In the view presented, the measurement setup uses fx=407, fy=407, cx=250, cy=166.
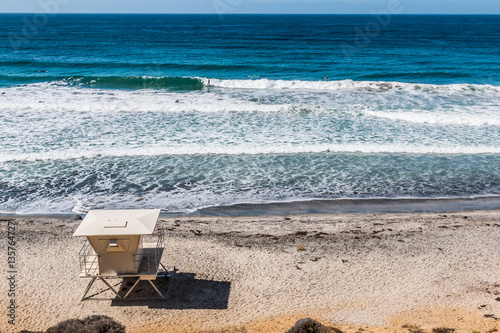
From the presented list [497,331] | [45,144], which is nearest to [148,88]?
[45,144]

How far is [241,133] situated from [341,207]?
845cm

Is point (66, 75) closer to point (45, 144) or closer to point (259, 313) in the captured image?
point (45, 144)

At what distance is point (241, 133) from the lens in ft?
68.3

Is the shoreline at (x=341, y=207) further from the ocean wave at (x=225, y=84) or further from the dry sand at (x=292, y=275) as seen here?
the ocean wave at (x=225, y=84)

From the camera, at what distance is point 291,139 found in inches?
784

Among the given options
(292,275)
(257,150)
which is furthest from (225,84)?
(292,275)

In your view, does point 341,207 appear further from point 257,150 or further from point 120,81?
point 120,81

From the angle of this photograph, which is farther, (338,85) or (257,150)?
(338,85)

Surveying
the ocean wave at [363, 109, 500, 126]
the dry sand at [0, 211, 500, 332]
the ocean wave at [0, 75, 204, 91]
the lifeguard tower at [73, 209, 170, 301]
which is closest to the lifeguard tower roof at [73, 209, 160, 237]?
the lifeguard tower at [73, 209, 170, 301]

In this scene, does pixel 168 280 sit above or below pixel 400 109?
below

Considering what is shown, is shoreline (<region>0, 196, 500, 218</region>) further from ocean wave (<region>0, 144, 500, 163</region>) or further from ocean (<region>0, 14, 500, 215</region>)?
ocean wave (<region>0, 144, 500, 163</region>)

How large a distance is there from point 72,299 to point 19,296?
1221 mm

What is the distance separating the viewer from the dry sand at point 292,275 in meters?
8.55

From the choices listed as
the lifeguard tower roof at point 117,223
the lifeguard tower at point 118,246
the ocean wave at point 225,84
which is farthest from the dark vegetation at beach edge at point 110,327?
the ocean wave at point 225,84
